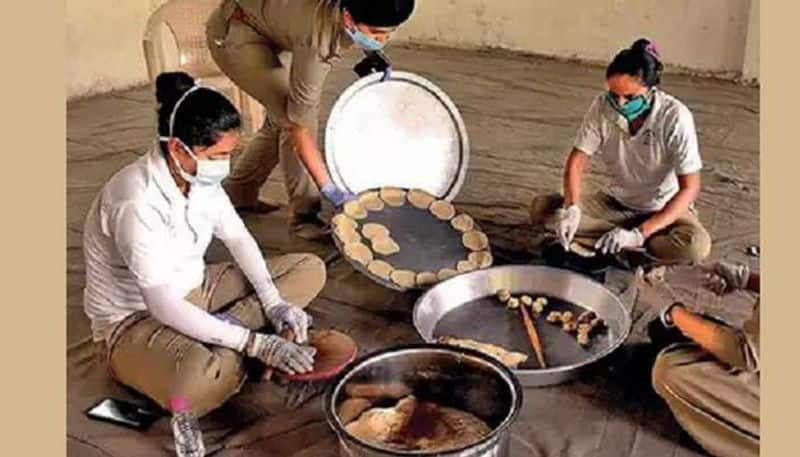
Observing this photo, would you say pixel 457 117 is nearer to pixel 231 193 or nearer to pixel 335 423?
pixel 231 193

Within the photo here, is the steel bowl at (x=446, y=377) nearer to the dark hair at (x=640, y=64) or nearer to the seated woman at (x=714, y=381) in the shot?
the seated woman at (x=714, y=381)

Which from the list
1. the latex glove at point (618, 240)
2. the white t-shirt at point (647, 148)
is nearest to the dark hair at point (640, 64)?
the white t-shirt at point (647, 148)

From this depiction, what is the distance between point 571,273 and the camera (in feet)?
8.12

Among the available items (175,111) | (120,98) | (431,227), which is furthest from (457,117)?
(120,98)

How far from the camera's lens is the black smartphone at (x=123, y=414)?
2.10 m

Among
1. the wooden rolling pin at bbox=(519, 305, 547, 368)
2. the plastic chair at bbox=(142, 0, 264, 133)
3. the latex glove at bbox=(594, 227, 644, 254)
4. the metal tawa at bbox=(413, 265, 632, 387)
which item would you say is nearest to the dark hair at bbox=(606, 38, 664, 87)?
the latex glove at bbox=(594, 227, 644, 254)

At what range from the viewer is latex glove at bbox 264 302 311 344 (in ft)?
7.23

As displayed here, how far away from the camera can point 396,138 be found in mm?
2881

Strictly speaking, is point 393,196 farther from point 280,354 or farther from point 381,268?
point 280,354

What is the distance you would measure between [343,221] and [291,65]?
0.41 metres

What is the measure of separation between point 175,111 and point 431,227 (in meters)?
0.89

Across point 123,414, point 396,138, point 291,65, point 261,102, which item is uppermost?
point 291,65

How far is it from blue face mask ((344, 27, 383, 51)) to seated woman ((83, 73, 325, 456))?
1.76 ft

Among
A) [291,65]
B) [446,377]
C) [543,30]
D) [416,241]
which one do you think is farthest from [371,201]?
[543,30]
